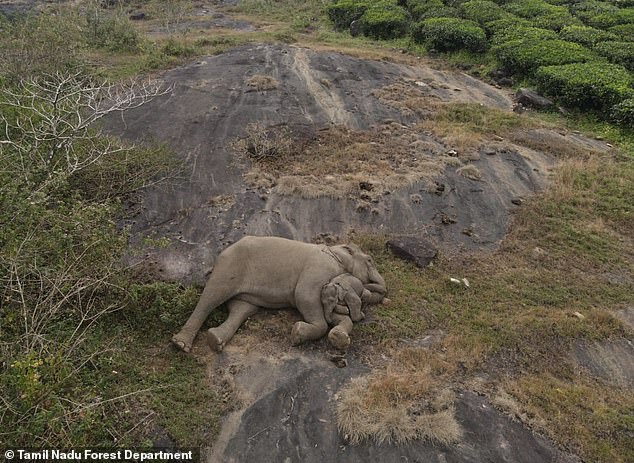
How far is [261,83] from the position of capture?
561 inches

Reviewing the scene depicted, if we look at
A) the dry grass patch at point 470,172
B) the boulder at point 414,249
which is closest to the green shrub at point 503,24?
the dry grass patch at point 470,172

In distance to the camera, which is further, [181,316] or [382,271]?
[382,271]

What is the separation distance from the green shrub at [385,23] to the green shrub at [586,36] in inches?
271

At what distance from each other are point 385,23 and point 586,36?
851cm

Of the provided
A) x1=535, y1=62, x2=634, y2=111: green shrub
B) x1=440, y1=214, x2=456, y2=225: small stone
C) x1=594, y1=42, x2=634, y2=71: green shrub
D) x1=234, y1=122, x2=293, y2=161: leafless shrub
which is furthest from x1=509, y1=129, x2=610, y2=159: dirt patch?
x1=594, y1=42, x2=634, y2=71: green shrub

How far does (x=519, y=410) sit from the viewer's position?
16.4ft

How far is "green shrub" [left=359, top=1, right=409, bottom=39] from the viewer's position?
22359mm

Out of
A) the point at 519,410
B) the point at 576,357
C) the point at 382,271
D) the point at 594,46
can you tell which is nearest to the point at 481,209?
the point at 382,271

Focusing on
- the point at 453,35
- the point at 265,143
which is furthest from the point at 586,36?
the point at 265,143

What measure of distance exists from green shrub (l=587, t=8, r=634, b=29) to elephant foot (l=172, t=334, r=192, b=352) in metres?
24.0

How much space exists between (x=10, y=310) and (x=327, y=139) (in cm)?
823

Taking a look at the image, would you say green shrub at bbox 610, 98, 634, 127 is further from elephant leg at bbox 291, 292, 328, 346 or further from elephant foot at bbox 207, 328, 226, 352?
elephant foot at bbox 207, 328, 226, 352

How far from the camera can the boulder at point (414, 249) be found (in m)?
7.79

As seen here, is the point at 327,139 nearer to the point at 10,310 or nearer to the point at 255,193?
the point at 255,193
